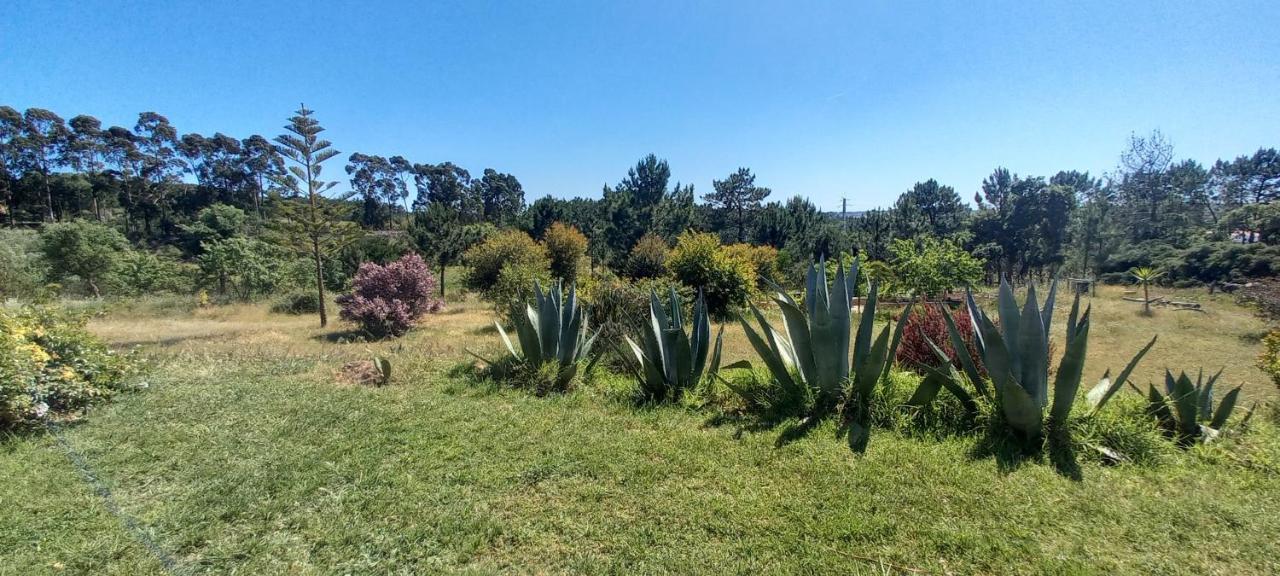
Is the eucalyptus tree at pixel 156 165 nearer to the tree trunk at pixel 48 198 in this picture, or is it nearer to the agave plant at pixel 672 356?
the tree trunk at pixel 48 198

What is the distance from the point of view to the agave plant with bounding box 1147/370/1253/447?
128 inches

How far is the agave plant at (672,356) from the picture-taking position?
4.58m

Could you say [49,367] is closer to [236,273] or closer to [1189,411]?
[1189,411]

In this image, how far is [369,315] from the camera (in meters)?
11.7

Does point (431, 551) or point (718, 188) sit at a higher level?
point (718, 188)

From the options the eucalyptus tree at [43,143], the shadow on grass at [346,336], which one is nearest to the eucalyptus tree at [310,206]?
the shadow on grass at [346,336]

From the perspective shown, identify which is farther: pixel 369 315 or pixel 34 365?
pixel 369 315

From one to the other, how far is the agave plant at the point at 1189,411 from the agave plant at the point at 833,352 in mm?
1835

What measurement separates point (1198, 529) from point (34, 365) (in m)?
8.17

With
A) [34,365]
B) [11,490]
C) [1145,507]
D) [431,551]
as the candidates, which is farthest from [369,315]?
[1145,507]

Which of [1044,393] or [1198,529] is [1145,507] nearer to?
[1198,529]

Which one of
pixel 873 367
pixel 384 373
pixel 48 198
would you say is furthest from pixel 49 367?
pixel 48 198

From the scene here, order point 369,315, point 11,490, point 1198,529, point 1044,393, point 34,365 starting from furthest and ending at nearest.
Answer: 1. point 369,315
2. point 34,365
3. point 1044,393
4. point 11,490
5. point 1198,529

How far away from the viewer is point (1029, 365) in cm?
324
